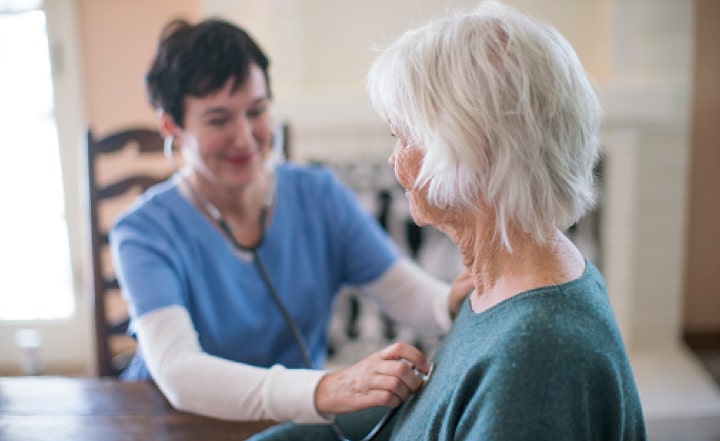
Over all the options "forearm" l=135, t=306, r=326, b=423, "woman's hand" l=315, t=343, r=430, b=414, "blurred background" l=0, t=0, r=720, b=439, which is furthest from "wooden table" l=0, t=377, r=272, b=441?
"blurred background" l=0, t=0, r=720, b=439

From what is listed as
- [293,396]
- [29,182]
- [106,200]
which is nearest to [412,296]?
[293,396]

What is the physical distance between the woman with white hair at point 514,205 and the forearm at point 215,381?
234 mm

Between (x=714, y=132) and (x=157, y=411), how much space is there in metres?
2.26

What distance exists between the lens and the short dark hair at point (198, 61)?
1203 mm

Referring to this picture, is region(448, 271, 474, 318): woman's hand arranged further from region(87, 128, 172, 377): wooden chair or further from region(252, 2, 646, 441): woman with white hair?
region(87, 128, 172, 377): wooden chair

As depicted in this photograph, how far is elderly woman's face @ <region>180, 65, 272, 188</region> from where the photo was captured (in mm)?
1223

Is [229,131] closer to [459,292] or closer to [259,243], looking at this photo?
[259,243]

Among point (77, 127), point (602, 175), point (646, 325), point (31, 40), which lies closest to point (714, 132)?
point (602, 175)

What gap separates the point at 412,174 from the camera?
2.50 feet

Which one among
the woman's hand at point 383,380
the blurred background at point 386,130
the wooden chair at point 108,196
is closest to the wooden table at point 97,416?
the woman's hand at point 383,380

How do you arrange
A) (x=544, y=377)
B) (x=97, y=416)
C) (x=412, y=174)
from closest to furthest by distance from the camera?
(x=544, y=377) < (x=412, y=174) < (x=97, y=416)

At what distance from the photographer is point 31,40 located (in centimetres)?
247

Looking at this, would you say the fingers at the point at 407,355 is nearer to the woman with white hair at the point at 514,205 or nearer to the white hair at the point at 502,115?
the woman with white hair at the point at 514,205

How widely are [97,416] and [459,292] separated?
0.63 m
